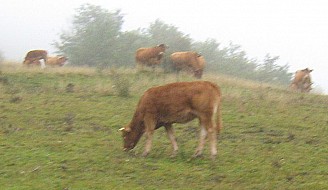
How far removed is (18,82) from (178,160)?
480 inches

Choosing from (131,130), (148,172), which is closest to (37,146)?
(131,130)

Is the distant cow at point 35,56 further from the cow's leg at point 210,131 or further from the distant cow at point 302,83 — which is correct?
the cow's leg at point 210,131

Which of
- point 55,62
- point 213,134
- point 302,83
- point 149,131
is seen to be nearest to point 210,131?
point 213,134

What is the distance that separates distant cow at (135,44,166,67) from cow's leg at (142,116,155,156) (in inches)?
582

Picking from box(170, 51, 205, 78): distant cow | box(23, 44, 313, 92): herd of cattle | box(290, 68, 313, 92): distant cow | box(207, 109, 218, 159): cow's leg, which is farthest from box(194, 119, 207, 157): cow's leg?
box(290, 68, 313, 92): distant cow

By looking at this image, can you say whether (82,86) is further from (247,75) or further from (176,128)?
(247,75)

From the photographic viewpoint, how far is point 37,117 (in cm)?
1472

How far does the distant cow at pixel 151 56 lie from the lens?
85.2 feet

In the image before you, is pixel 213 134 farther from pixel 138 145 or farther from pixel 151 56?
pixel 151 56

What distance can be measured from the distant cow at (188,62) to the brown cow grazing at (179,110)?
14318 mm

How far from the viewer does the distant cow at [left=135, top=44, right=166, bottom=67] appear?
25969 millimetres

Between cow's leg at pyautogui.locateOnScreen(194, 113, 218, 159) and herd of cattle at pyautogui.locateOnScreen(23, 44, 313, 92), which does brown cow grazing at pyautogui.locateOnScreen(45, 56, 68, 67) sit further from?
cow's leg at pyautogui.locateOnScreen(194, 113, 218, 159)

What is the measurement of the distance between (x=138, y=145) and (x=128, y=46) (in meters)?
28.9

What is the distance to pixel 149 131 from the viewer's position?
36.3ft
